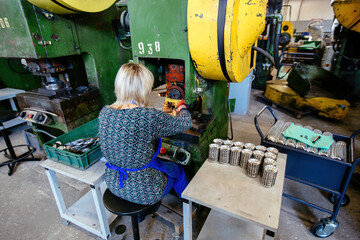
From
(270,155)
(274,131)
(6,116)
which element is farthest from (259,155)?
(6,116)

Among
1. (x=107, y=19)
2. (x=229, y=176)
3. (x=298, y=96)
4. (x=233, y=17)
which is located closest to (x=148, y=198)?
(x=229, y=176)

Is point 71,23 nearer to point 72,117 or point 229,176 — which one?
point 72,117

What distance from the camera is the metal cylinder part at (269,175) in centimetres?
119

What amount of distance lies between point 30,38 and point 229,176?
77.2 inches

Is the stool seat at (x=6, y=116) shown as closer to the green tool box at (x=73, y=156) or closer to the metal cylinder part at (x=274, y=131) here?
the green tool box at (x=73, y=156)

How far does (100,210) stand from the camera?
1.60m

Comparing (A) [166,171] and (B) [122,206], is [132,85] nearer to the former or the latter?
A: (A) [166,171]

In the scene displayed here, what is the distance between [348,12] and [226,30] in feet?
12.5

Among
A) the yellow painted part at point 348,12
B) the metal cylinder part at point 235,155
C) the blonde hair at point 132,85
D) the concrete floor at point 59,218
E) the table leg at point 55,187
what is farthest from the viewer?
the yellow painted part at point 348,12

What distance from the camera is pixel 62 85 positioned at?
2.33 meters

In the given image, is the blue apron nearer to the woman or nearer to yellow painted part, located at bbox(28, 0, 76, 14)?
the woman

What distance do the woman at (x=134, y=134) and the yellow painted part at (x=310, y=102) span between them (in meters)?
3.29

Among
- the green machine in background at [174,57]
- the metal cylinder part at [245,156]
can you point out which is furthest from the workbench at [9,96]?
the metal cylinder part at [245,156]

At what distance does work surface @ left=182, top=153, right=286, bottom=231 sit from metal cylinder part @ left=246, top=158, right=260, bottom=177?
0.03 m
